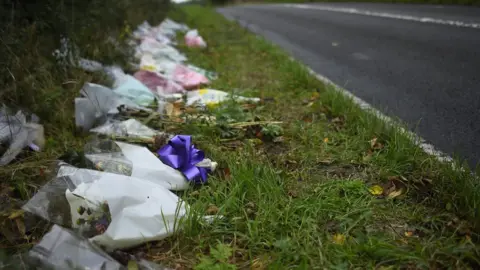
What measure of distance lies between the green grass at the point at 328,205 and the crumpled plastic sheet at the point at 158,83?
1.15m

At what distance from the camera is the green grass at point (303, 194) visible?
162 centimetres

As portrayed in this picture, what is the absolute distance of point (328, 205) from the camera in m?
1.93

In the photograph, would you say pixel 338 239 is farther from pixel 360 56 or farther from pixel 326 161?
pixel 360 56

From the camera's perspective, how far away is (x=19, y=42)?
292 centimetres

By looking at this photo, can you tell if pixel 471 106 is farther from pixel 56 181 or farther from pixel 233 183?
pixel 56 181

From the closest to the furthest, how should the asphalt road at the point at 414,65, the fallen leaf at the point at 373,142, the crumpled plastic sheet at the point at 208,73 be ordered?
the fallen leaf at the point at 373,142 → the asphalt road at the point at 414,65 → the crumpled plastic sheet at the point at 208,73

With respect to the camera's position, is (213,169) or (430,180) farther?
(213,169)

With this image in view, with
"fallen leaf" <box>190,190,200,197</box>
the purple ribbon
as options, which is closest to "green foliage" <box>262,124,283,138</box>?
the purple ribbon

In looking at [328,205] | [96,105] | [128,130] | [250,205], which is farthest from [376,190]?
[96,105]

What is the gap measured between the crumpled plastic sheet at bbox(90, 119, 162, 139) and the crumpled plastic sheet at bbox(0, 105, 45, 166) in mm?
392

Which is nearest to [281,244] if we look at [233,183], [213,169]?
[233,183]

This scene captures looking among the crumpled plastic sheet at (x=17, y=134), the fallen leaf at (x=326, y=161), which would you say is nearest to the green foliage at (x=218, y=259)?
the fallen leaf at (x=326, y=161)

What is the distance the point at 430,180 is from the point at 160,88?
2.77 meters

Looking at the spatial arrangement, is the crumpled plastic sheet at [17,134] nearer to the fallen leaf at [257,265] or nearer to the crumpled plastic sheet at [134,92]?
the crumpled plastic sheet at [134,92]
